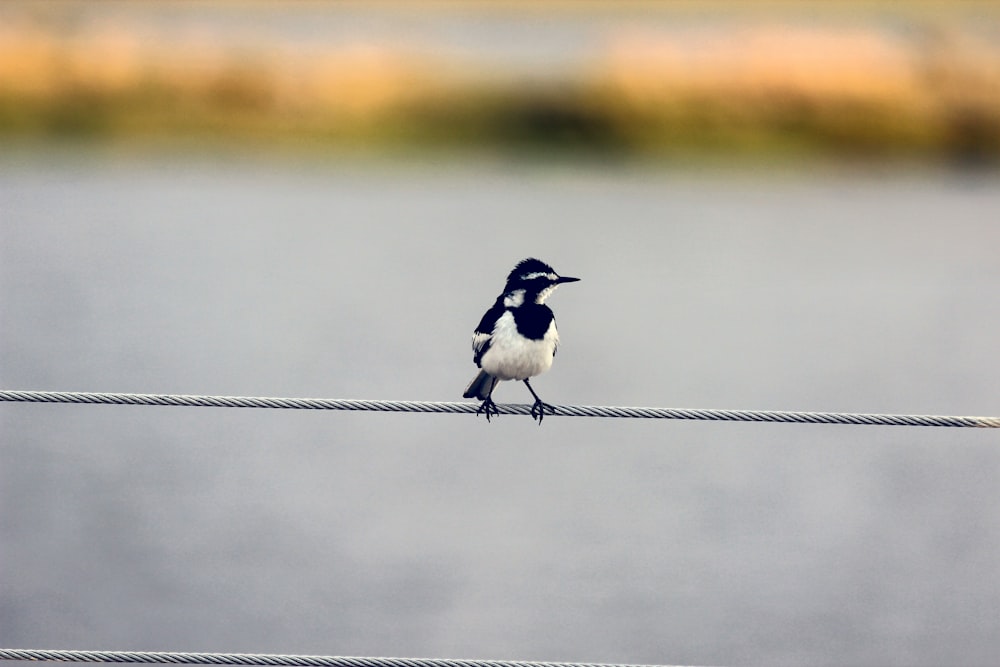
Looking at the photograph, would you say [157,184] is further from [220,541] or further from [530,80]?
[220,541]

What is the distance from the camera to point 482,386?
477 centimetres

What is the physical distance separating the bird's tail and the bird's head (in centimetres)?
28

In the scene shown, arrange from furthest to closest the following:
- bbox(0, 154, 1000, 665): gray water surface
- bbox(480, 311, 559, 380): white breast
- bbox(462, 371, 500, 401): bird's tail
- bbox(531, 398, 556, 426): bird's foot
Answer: bbox(0, 154, 1000, 665): gray water surface → bbox(462, 371, 500, 401): bird's tail → bbox(480, 311, 559, 380): white breast → bbox(531, 398, 556, 426): bird's foot

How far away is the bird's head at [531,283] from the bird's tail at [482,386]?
282 millimetres

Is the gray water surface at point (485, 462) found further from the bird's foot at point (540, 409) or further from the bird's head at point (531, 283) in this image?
Result: the bird's foot at point (540, 409)

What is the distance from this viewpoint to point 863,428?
1044cm

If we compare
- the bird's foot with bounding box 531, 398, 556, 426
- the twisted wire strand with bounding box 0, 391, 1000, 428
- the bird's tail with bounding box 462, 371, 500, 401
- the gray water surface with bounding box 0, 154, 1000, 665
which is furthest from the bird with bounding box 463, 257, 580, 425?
the gray water surface with bounding box 0, 154, 1000, 665

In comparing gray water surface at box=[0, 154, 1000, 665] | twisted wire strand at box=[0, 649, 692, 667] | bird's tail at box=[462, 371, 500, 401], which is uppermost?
gray water surface at box=[0, 154, 1000, 665]

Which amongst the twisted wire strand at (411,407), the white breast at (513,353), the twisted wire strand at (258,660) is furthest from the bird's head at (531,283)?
Answer: the twisted wire strand at (258,660)

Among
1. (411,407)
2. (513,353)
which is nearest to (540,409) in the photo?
(513,353)

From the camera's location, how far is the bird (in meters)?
4.62

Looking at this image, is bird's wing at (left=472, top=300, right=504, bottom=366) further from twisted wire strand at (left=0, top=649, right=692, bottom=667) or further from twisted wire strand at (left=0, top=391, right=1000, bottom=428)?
twisted wire strand at (left=0, top=649, right=692, bottom=667)

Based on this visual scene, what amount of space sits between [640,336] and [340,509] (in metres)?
5.68

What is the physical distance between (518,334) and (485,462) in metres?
5.59
